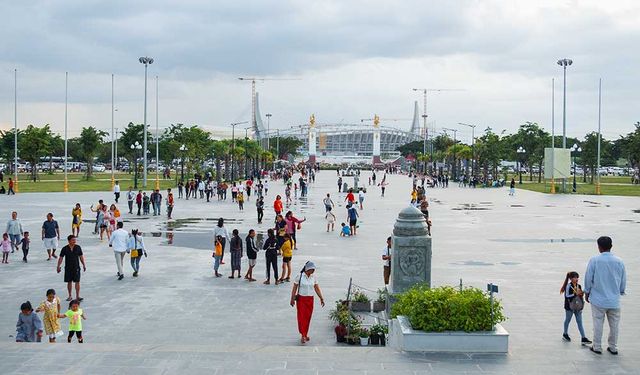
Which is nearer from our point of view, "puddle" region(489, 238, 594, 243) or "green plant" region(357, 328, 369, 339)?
"green plant" region(357, 328, 369, 339)

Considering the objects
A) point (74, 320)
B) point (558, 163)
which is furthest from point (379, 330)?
point (558, 163)

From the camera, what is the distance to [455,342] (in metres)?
8.95

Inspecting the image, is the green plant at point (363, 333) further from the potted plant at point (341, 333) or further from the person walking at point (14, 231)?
the person walking at point (14, 231)

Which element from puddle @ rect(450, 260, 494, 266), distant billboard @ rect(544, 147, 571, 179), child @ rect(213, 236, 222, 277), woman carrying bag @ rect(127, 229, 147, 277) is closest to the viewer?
woman carrying bag @ rect(127, 229, 147, 277)

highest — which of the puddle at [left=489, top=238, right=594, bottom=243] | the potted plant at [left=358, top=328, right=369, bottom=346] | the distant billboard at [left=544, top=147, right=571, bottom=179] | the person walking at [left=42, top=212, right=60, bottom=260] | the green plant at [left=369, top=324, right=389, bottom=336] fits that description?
the distant billboard at [left=544, top=147, right=571, bottom=179]

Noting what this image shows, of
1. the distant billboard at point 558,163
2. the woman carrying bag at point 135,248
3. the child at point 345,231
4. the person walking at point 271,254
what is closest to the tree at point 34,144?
the distant billboard at point 558,163

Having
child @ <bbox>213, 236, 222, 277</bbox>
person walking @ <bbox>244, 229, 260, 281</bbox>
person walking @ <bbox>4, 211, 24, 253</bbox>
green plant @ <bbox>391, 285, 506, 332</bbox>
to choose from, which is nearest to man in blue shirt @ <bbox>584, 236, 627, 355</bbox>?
green plant @ <bbox>391, 285, 506, 332</bbox>

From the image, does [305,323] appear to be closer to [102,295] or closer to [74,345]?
[74,345]

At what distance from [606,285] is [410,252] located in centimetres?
341

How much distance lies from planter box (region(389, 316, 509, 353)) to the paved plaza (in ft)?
0.48

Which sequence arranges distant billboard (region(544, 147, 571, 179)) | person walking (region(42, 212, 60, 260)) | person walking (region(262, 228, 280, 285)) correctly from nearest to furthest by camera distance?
person walking (region(262, 228, 280, 285)) < person walking (region(42, 212, 60, 260)) < distant billboard (region(544, 147, 571, 179))

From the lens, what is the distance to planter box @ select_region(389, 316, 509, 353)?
8.92 m

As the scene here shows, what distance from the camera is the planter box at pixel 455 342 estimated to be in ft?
29.3

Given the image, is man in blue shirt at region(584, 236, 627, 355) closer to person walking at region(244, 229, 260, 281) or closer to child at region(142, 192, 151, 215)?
person walking at region(244, 229, 260, 281)
